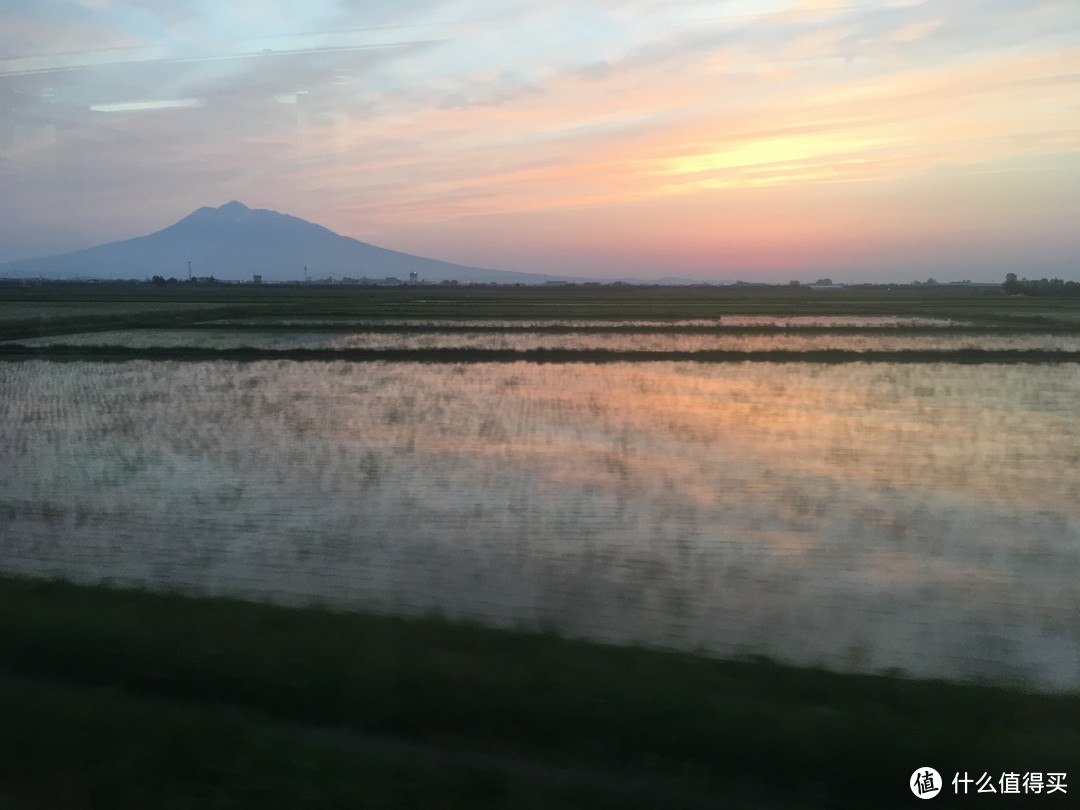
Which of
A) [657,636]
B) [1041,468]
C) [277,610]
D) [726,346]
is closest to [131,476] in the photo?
[277,610]

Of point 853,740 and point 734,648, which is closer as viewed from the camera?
point 853,740

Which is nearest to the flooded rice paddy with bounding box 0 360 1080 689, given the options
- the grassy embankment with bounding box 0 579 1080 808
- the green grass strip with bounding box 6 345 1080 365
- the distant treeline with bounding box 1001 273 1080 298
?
the grassy embankment with bounding box 0 579 1080 808

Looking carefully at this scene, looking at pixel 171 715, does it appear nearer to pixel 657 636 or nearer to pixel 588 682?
pixel 588 682

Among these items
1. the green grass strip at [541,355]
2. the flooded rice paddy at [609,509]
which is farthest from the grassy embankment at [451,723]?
the green grass strip at [541,355]

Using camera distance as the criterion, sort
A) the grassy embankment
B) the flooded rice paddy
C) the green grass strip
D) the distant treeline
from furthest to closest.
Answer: the distant treeline
the green grass strip
the flooded rice paddy
the grassy embankment

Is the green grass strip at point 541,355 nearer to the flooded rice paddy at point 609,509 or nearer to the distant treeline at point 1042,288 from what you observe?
the flooded rice paddy at point 609,509

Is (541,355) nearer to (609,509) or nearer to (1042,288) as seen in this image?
(609,509)

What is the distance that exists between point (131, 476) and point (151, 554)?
122 inches

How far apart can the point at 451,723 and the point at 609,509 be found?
14.3 feet

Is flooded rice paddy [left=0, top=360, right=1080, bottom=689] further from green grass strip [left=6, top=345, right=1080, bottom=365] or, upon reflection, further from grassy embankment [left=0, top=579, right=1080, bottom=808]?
green grass strip [left=6, top=345, right=1080, bottom=365]

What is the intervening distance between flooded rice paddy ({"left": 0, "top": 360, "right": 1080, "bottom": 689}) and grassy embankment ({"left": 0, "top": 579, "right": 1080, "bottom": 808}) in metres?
0.78

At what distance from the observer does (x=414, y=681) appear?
4.30 metres

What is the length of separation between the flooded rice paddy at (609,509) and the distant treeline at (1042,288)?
2164 inches

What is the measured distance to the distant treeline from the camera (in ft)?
206
